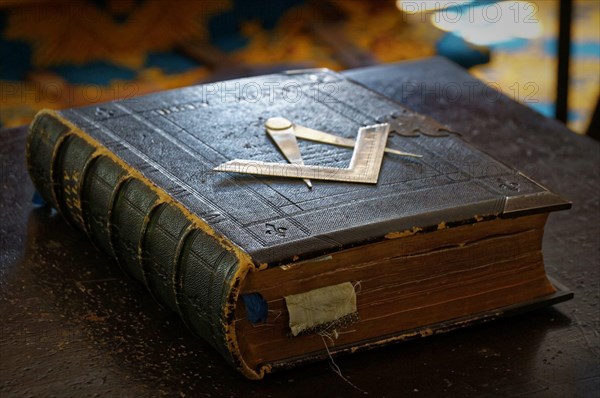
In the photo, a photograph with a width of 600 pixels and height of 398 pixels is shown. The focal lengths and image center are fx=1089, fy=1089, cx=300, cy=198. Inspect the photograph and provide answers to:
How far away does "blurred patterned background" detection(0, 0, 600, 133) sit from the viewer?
8.20 feet

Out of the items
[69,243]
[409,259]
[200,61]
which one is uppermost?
[409,259]

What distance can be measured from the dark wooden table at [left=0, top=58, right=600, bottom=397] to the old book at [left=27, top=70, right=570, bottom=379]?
0.02 metres

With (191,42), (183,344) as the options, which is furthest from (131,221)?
(191,42)

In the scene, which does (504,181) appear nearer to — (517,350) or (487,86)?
(517,350)

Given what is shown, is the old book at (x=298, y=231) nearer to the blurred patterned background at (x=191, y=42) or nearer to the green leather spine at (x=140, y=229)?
the green leather spine at (x=140, y=229)

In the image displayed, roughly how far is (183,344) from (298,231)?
0.18 meters

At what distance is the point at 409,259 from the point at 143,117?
1.30 feet

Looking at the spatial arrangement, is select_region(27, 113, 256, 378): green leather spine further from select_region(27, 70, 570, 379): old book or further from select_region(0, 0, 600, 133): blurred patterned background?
select_region(0, 0, 600, 133): blurred patterned background

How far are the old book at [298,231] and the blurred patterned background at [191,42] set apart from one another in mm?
1230

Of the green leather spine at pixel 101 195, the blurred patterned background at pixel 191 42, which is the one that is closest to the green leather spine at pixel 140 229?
the green leather spine at pixel 101 195

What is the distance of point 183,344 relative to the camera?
3.41 ft

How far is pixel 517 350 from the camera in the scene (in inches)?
40.6

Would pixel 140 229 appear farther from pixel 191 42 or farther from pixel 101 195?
pixel 191 42

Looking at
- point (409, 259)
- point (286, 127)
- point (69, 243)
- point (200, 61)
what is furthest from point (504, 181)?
point (200, 61)
